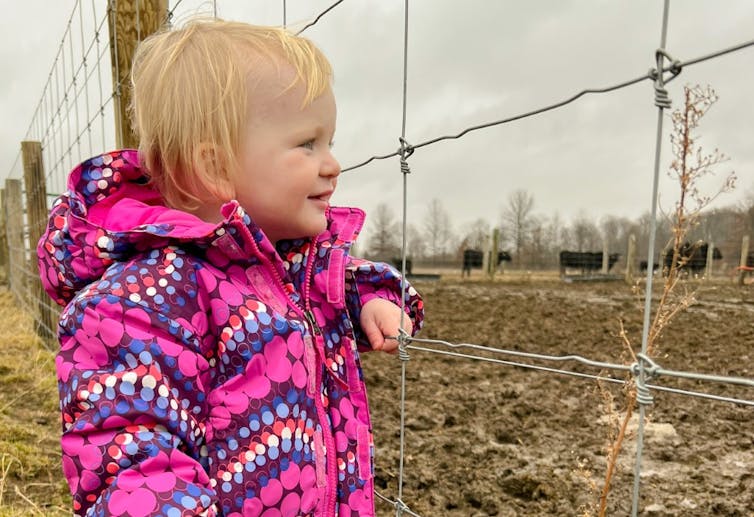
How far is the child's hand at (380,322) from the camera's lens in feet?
3.66

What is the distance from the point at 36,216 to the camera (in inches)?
188

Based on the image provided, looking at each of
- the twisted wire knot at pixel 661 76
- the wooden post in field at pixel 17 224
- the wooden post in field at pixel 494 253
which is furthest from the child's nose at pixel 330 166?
the wooden post in field at pixel 494 253

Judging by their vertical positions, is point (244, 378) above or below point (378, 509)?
above

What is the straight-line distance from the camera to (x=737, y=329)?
6031mm

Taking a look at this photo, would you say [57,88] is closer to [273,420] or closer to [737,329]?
[273,420]

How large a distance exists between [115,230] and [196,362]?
0.25 m

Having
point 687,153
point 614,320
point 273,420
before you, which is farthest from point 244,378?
point 614,320

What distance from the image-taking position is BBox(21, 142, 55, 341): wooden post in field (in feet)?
14.5

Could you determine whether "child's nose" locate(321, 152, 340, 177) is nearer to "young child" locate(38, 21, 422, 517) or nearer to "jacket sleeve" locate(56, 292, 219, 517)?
"young child" locate(38, 21, 422, 517)

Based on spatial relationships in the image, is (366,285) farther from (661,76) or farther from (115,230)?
(661,76)

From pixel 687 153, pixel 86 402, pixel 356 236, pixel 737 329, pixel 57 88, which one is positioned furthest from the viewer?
pixel 737 329

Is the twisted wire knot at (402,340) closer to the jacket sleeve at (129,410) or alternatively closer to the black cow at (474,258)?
the jacket sleeve at (129,410)

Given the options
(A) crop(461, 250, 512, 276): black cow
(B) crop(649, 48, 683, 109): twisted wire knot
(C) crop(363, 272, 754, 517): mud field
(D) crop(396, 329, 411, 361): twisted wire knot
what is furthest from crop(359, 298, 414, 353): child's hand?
(A) crop(461, 250, 512, 276): black cow

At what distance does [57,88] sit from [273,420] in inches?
153
